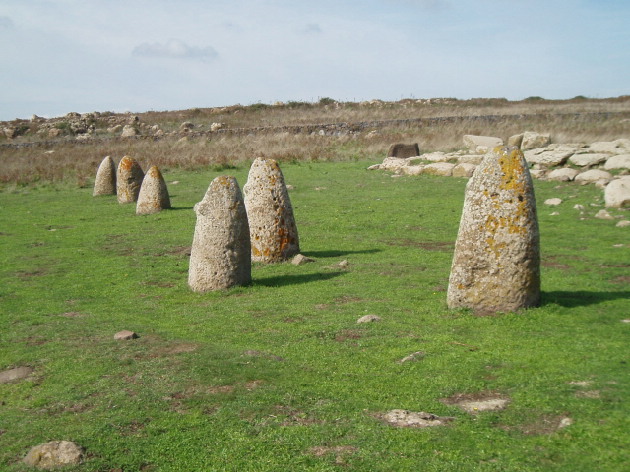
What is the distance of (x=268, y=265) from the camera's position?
15727mm

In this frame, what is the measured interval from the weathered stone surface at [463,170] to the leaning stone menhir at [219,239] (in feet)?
57.4

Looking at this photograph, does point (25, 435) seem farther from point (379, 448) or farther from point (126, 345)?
point (379, 448)

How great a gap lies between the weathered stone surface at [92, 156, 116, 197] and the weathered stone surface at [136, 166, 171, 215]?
6.02m

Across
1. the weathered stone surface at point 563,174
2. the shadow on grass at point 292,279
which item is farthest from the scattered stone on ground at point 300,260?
the weathered stone surface at point 563,174

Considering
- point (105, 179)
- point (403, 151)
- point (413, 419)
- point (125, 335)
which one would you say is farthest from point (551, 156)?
point (413, 419)

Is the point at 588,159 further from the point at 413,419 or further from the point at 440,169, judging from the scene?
the point at 413,419

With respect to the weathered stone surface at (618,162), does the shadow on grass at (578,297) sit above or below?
below

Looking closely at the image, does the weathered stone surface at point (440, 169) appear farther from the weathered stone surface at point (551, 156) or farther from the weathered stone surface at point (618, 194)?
the weathered stone surface at point (618, 194)

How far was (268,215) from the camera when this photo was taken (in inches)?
617

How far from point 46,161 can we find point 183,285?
1159 inches

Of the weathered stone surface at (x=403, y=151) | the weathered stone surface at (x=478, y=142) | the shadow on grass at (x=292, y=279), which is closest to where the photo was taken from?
the shadow on grass at (x=292, y=279)

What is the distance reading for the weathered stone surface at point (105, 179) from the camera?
2964 centimetres

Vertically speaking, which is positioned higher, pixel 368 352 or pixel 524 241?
pixel 524 241

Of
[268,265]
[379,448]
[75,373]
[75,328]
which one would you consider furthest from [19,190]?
[379,448]
